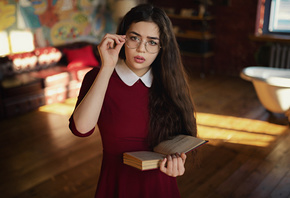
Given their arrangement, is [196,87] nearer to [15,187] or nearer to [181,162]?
[15,187]

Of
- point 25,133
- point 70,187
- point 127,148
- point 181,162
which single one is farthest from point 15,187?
point 181,162

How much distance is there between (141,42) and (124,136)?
0.36 m

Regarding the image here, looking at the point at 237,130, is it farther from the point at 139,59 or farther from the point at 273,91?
the point at 139,59

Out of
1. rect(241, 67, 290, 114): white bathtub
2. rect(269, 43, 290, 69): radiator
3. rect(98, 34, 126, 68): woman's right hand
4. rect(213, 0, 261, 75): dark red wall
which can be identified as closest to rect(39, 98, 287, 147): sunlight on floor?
rect(241, 67, 290, 114): white bathtub

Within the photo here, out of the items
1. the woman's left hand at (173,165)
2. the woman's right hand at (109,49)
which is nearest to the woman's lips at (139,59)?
the woman's right hand at (109,49)

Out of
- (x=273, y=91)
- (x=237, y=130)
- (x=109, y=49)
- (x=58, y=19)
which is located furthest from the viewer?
(x=58, y=19)

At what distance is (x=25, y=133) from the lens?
3.76 m

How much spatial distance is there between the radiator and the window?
34cm

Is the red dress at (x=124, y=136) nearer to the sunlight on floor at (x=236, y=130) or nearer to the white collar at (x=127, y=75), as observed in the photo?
the white collar at (x=127, y=75)

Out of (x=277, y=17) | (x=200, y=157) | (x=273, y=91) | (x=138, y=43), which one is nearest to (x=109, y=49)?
(x=138, y=43)

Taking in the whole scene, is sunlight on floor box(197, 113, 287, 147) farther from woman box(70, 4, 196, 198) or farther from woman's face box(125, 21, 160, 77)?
woman's face box(125, 21, 160, 77)

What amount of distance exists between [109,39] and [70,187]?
6.48 feet

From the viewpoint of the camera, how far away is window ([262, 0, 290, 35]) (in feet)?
18.3

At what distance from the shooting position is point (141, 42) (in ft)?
3.73
